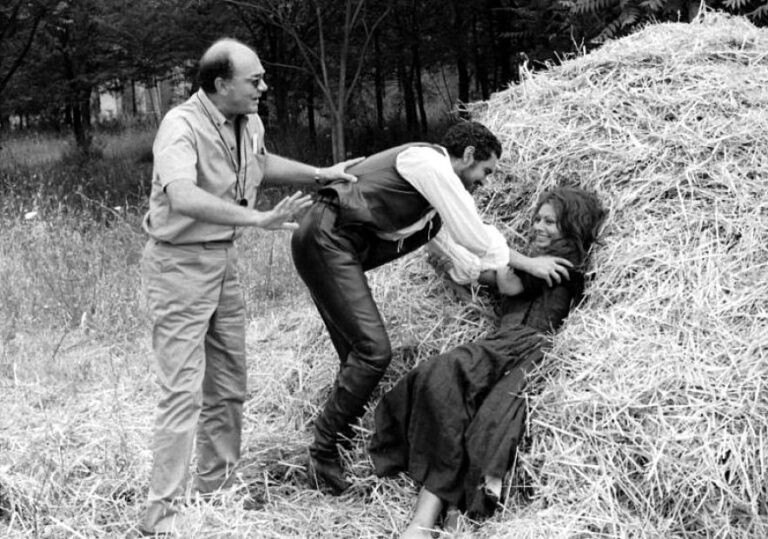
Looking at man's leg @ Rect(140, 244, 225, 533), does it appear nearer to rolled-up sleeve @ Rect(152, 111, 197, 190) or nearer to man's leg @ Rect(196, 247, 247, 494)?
man's leg @ Rect(196, 247, 247, 494)

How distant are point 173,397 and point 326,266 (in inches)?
34.4

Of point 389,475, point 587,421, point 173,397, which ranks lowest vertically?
point 389,475

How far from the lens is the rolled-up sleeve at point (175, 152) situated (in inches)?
144

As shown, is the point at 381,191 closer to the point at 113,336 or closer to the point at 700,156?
the point at 700,156

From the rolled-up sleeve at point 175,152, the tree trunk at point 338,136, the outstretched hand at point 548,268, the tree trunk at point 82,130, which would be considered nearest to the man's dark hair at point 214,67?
the rolled-up sleeve at point 175,152

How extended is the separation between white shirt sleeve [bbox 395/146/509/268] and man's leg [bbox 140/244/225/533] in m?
0.99

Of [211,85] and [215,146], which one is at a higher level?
[211,85]

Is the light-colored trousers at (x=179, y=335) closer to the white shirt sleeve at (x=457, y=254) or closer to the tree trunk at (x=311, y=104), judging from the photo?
the white shirt sleeve at (x=457, y=254)

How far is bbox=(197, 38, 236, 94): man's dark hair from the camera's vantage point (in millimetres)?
3857

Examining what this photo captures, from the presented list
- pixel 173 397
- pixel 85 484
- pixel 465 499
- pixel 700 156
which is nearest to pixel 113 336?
pixel 85 484

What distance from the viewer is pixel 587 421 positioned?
Answer: 12.7 ft

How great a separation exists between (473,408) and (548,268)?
81cm

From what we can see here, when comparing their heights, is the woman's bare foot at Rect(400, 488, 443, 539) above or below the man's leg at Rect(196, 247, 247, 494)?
below

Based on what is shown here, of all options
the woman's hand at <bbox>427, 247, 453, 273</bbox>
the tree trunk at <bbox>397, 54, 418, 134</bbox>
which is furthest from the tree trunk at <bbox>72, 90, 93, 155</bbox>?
the woman's hand at <bbox>427, 247, 453, 273</bbox>
